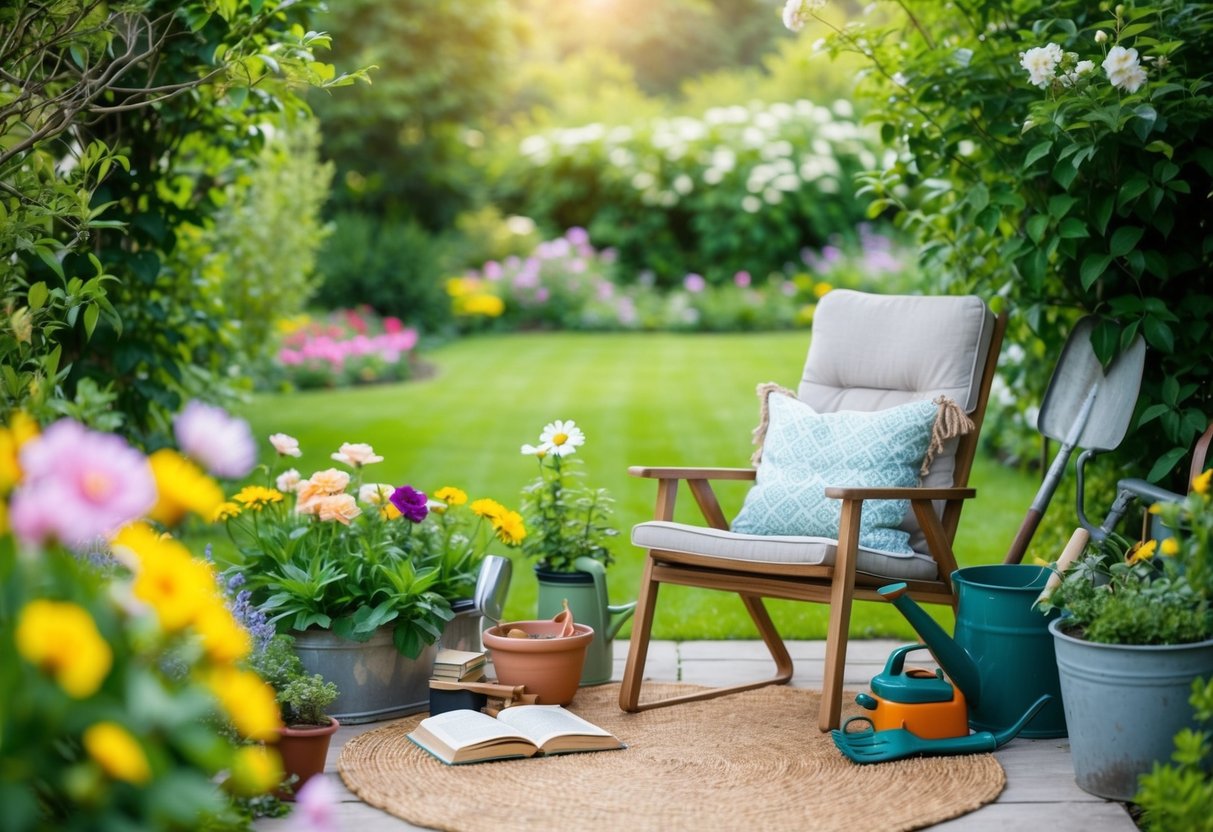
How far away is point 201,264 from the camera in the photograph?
4094mm

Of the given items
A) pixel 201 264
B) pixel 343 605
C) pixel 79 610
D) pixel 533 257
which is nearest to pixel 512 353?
pixel 533 257

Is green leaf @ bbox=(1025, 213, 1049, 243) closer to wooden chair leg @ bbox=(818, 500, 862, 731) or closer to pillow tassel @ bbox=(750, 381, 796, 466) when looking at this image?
pillow tassel @ bbox=(750, 381, 796, 466)

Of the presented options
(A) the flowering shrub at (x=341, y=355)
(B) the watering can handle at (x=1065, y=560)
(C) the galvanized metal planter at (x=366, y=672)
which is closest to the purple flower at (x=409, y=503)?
(C) the galvanized metal planter at (x=366, y=672)

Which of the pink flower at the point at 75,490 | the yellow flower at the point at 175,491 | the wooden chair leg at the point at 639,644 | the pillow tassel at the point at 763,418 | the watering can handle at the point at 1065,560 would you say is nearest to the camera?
the pink flower at the point at 75,490

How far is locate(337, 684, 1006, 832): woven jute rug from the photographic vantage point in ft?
7.36

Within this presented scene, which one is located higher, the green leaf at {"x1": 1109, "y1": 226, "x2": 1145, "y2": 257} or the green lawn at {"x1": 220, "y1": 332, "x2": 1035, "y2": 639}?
the green leaf at {"x1": 1109, "y1": 226, "x2": 1145, "y2": 257}

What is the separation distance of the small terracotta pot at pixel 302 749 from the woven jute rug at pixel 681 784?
0.08 meters

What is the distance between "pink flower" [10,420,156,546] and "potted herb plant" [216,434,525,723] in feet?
4.77

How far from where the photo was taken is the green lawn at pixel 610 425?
4.16 metres

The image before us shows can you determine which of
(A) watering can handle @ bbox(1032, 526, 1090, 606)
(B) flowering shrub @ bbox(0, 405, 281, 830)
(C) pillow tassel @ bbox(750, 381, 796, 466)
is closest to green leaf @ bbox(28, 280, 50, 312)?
(B) flowering shrub @ bbox(0, 405, 281, 830)

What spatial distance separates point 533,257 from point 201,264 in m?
6.42

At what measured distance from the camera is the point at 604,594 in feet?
10.5

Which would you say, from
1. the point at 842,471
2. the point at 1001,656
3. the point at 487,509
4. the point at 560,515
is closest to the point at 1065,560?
the point at 1001,656

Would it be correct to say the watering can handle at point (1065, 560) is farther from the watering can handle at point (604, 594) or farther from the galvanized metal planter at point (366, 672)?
the galvanized metal planter at point (366, 672)
